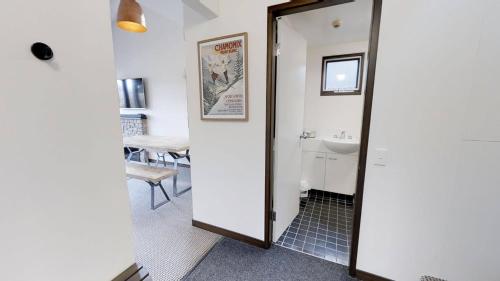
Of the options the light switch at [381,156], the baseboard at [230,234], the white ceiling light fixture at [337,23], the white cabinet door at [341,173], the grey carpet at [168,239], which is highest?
the white ceiling light fixture at [337,23]

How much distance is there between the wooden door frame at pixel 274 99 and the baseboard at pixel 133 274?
3.61 ft

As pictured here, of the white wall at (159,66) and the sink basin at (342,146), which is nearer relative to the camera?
the sink basin at (342,146)

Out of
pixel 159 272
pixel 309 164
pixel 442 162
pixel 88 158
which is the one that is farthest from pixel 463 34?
pixel 159 272

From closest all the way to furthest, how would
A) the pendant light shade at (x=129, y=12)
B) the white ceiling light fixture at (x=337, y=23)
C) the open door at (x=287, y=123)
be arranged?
1. the open door at (x=287, y=123)
2. the pendant light shade at (x=129, y=12)
3. the white ceiling light fixture at (x=337, y=23)

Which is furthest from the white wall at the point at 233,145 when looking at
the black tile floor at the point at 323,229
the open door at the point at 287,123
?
the black tile floor at the point at 323,229

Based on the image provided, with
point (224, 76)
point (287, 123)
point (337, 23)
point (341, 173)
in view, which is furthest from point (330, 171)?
point (224, 76)

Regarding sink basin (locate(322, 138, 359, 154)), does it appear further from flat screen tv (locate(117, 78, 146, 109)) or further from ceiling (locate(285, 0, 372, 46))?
flat screen tv (locate(117, 78, 146, 109))

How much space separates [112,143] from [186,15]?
154cm

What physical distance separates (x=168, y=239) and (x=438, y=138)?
2.36 meters

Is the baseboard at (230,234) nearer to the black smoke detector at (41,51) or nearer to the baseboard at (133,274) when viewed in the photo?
the baseboard at (133,274)

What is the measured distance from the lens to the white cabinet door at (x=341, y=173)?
2.78m

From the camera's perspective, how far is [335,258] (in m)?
1.83

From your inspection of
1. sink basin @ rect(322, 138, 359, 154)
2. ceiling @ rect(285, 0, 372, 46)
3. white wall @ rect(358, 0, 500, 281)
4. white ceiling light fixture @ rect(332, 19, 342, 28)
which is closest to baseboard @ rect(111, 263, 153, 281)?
white wall @ rect(358, 0, 500, 281)

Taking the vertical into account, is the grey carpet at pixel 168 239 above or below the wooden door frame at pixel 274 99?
below
